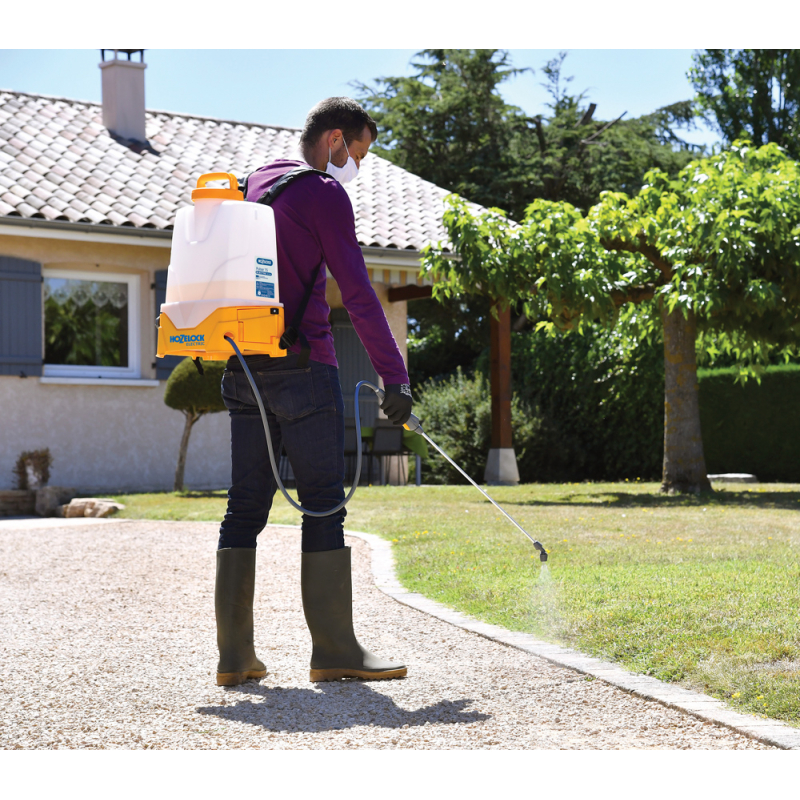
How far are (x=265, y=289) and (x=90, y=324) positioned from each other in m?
9.37

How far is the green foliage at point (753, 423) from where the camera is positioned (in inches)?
600

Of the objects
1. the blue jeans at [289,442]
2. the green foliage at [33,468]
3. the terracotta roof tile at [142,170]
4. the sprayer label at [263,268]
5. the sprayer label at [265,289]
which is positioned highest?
the terracotta roof tile at [142,170]

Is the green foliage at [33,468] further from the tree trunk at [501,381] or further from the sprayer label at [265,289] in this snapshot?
the sprayer label at [265,289]

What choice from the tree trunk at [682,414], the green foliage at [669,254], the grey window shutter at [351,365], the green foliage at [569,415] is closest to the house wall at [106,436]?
the grey window shutter at [351,365]

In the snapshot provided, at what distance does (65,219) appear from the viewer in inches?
452

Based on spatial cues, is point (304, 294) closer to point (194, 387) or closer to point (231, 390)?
point (231, 390)

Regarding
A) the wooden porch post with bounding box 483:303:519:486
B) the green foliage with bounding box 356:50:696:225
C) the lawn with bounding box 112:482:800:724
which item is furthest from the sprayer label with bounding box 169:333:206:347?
the green foliage with bounding box 356:50:696:225

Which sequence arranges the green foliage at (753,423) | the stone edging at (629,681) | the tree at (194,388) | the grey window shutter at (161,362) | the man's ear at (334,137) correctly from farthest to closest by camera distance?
the green foliage at (753,423) → the grey window shutter at (161,362) → the tree at (194,388) → the man's ear at (334,137) → the stone edging at (629,681)

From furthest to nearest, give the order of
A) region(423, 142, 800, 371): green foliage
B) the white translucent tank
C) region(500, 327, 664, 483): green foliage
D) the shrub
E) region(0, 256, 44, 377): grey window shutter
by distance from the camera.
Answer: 1. the shrub
2. region(500, 327, 664, 483): green foliage
3. region(0, 256, 44, 377): grey window shutter
4. region(423, 142, 800, 371): green foliage
5. the white translucent tank

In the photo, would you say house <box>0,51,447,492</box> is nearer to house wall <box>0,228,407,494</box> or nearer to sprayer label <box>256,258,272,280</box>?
house wall <box>0,228,407,494</box>

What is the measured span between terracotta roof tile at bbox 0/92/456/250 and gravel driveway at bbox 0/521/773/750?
7128mm

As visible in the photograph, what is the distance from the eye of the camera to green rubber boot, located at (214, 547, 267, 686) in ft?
12.1

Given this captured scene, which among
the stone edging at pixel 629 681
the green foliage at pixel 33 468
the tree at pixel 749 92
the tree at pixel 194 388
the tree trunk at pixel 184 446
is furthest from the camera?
the tree at pixel 749 92

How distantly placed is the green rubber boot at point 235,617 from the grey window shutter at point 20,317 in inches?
A: 339
